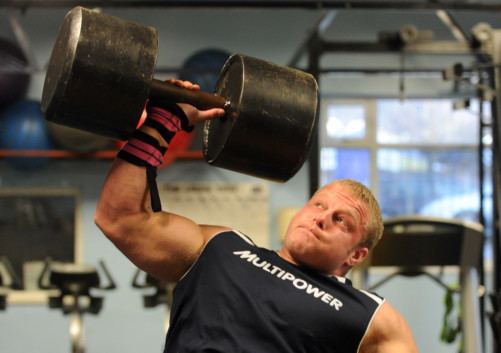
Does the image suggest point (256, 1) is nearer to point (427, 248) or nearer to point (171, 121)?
point (427, 248)

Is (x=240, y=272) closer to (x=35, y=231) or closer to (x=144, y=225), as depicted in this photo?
(x=144, y=225)

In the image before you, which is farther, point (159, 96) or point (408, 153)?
point (408, 153)

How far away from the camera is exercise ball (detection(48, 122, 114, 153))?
5.11 m

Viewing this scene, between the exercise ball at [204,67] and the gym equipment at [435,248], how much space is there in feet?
7.21

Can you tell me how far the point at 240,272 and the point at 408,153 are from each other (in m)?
4.68

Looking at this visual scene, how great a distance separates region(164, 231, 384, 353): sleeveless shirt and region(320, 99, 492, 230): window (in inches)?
172

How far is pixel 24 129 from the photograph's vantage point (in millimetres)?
5191

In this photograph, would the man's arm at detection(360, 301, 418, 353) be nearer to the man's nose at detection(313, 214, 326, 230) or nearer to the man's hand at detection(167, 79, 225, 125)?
the man's nose at detection(313, 214, 326, 230)

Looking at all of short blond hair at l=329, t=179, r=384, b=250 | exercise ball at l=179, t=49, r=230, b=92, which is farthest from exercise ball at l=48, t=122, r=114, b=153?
short blond hair at l=329, t=179, r=384, b=250

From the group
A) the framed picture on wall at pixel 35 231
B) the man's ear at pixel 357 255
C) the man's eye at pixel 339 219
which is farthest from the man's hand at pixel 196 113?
the framed picture on wall at pixel 35 231

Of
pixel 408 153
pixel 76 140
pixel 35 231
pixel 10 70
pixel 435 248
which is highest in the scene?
pixel 10 70

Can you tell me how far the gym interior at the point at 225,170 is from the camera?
5.30 metres

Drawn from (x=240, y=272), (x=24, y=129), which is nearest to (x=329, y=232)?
(x=240, y=272)

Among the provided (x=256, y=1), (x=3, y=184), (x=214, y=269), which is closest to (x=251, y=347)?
(x=214, y=269)
